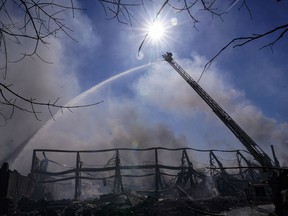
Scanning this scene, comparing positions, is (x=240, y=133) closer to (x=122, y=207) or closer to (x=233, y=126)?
(x=233, y=126)

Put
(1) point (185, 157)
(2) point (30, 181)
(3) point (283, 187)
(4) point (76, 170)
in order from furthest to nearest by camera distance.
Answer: (1) point (185, 157) → (4) point (76, 170) → (2) point (30, 181) → (3) point (283, 187)

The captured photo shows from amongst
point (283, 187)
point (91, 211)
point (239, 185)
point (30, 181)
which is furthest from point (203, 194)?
point (283, 187)

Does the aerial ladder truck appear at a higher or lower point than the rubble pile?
higher

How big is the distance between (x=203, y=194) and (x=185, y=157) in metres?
3.14

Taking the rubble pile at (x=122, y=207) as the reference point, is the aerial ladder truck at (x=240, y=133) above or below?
above

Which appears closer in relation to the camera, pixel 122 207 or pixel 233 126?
pixel 122 207

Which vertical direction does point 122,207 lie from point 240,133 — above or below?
below

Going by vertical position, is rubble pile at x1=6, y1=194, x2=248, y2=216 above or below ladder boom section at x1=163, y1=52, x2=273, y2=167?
below

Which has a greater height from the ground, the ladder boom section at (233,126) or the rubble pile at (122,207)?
the ladder boom section at (233,126)

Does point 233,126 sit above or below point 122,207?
above

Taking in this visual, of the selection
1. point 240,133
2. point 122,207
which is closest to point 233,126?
point 240,133

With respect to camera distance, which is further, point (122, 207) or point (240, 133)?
point (240, 133)

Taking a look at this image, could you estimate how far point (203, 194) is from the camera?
1814 cm

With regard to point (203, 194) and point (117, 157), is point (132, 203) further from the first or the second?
point (203, 194)
